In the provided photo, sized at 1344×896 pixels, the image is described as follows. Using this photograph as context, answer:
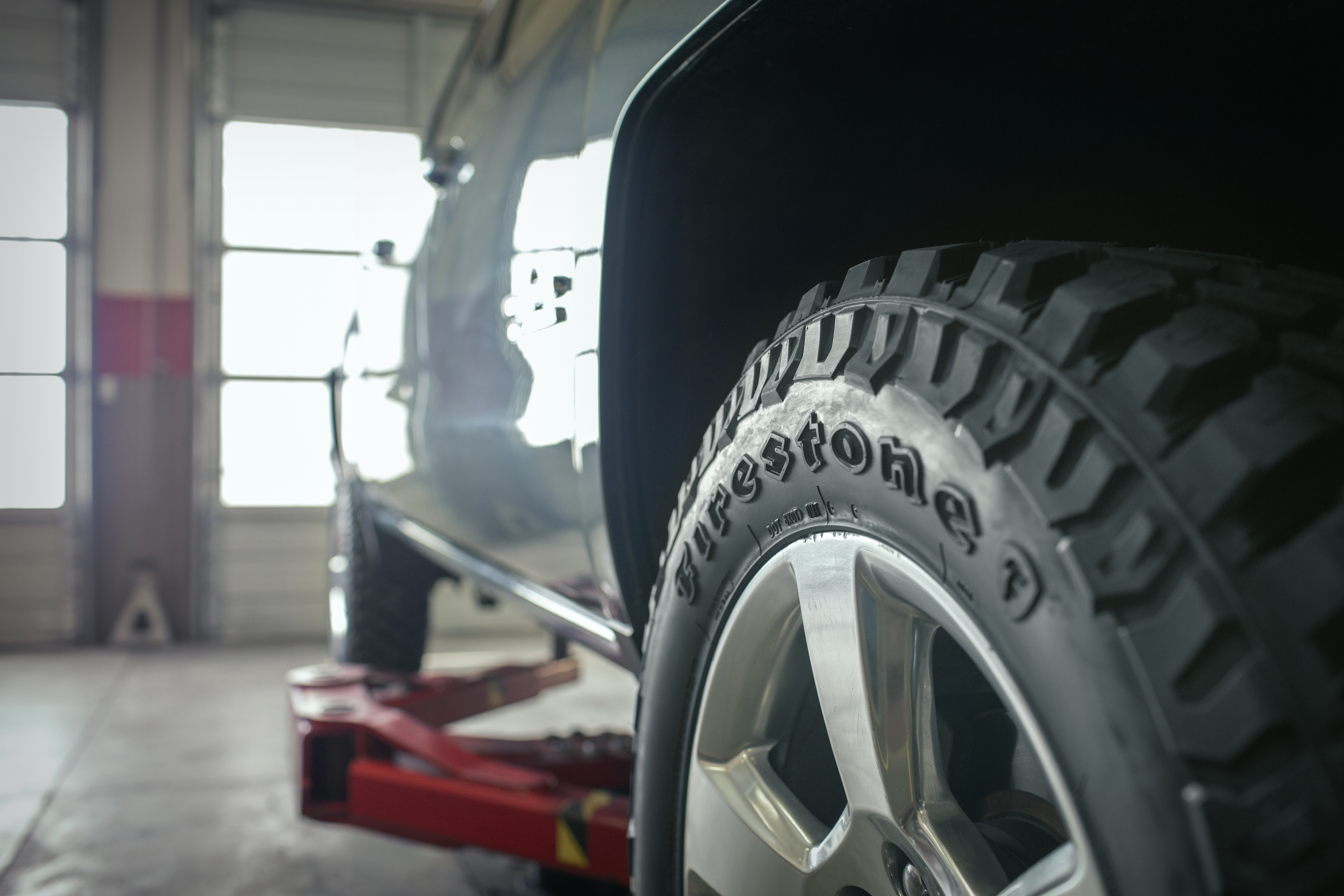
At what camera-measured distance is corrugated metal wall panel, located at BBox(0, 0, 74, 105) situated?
6023mm

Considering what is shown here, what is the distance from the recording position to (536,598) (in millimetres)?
1433

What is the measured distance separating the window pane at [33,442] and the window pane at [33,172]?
3.06ft

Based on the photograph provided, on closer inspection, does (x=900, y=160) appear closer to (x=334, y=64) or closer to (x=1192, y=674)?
(x=1192, y=674)

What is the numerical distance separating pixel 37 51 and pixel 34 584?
328cm

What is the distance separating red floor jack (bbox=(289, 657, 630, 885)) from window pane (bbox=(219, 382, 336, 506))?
451 cm

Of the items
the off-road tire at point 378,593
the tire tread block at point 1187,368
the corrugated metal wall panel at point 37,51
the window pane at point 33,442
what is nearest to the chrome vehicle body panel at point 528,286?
the tire tread block at point 1187,368

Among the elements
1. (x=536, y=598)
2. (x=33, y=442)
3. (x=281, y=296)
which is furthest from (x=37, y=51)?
(x=536, y=598)

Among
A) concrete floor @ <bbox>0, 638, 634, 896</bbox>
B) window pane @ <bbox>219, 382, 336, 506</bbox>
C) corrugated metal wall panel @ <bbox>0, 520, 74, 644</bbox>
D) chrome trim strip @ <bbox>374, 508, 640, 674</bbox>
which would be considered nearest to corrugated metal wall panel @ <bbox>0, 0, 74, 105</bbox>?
window pane @ <bbox>219, 382, 336, 506</bbox>

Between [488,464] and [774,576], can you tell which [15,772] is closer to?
[488,464]

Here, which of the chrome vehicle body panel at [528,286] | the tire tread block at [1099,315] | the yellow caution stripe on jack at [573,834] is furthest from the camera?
the yellow caution stripe on jack at [573,834]

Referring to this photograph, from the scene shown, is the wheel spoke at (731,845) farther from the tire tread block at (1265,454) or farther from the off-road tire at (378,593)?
the off-road tire at (378,593)

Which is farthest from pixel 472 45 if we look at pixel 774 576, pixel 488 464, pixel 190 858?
pixel 190 858

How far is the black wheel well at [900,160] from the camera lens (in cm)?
72

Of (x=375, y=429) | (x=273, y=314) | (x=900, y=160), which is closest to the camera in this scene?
(x=900, y=160)
